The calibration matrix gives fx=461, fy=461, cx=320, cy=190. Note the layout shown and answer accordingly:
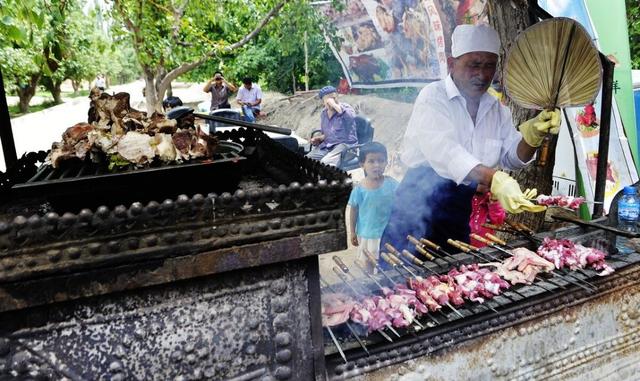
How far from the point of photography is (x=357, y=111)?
10.8 m

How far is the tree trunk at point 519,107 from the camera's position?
17.0 ft

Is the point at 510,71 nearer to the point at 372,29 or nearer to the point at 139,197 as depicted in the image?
the point at 372,29

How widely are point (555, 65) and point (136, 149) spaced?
12.1ft

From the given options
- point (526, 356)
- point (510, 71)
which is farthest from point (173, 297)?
point (510, 71)

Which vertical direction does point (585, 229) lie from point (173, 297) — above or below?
below

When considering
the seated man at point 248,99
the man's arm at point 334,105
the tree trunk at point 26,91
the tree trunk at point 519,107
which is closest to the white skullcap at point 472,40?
the tree trunk at point 519,107

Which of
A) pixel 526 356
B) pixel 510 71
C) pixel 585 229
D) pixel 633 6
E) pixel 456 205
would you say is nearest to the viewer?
pixel 526 356

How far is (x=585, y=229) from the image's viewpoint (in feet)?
13.3

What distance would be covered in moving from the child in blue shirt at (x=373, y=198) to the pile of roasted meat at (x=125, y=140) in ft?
10.3

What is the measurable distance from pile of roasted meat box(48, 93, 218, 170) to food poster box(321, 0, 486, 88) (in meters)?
4.22

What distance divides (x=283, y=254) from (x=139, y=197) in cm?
72

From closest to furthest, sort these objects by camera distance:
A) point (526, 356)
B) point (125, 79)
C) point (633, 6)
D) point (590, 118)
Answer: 1. point (526, 356)
2. point (590, 118)
3. point (633, 6)
4. point (125, 79)

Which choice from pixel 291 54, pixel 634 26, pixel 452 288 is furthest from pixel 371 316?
pixel 291 54

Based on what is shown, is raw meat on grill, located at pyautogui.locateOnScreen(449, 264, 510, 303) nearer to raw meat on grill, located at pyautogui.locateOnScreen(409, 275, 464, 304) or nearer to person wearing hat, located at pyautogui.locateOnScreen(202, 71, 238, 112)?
raw meat on grill, located at pyautogui.locateOnScreen(409, 275, 464, 304)
